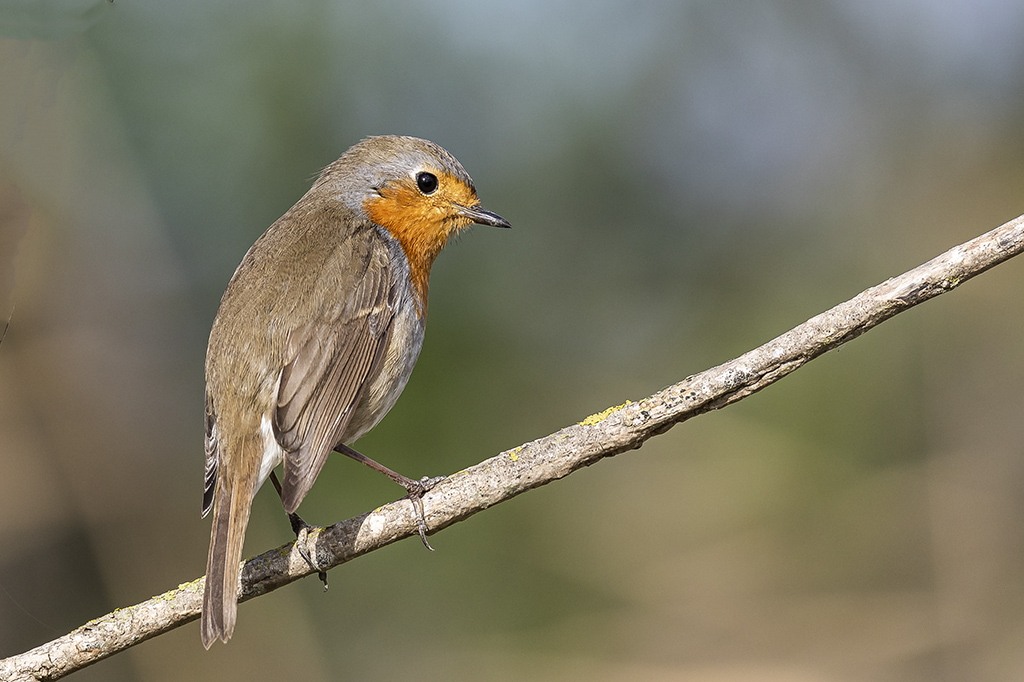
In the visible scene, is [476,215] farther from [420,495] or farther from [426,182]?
[420,495]

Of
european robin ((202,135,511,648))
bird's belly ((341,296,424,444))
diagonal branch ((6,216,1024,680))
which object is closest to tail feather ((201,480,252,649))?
european robin ((202,135,511,648))

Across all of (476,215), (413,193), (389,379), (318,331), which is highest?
(413,193)

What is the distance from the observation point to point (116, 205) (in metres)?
5.35

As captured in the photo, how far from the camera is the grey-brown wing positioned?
2555 millimetres

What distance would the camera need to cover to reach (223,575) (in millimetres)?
2193

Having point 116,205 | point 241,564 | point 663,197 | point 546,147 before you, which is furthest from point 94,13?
point 663,197

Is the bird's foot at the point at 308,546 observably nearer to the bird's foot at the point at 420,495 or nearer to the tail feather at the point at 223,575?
the tail feather at the point at 223,575

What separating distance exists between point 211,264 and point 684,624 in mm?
3863

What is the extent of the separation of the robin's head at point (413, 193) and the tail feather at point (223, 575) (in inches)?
43.5

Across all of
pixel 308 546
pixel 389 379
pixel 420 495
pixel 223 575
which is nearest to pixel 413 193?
pixel 389 379

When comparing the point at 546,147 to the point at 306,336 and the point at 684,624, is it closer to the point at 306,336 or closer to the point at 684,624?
the point at 684,624

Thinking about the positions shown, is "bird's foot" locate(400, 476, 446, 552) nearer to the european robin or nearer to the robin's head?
the european robin

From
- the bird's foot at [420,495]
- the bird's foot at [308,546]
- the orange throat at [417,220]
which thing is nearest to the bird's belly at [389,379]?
the orange throat at [417,220]

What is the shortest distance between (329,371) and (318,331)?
13 centimetres
